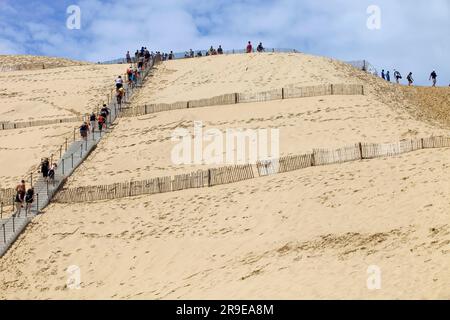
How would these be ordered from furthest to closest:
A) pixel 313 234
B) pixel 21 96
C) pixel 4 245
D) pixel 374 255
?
pixel 21 96
pixel 4 245
pixel 313 234
pixel 374 255

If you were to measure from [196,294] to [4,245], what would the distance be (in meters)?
10.3

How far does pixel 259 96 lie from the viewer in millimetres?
38219

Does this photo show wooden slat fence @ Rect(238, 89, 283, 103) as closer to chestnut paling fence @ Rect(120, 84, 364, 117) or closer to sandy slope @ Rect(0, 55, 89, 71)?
chestnut paling fence @ Rect(120, 84, 364, 117)

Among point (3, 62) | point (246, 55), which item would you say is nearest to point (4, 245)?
point (246, 55)

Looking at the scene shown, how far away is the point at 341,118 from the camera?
33219 millimetres

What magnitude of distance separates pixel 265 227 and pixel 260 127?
467 inches

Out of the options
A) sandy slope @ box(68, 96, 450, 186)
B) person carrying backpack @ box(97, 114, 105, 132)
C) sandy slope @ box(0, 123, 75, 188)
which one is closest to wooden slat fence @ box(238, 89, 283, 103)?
sandy slope @ box(68, 96, 450, 186)

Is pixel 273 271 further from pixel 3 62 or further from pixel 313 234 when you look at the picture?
pixel 3 62

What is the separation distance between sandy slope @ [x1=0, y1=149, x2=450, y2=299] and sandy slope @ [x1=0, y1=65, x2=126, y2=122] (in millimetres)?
16427

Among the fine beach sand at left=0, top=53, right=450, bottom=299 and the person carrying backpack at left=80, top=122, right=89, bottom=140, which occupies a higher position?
the person carrying backpack at left=80, top=122, right=89, bottom=140

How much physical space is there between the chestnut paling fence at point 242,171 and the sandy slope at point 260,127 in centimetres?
167

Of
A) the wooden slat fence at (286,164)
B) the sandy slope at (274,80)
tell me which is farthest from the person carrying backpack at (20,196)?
the sandy slope at (274,80)

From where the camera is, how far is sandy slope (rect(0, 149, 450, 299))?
56.3 ft

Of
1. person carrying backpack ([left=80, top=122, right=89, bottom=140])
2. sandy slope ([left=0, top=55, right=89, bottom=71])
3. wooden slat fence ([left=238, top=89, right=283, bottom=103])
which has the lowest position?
person carrying backpack ([left=80, top=122, right=89, bottom=140])
